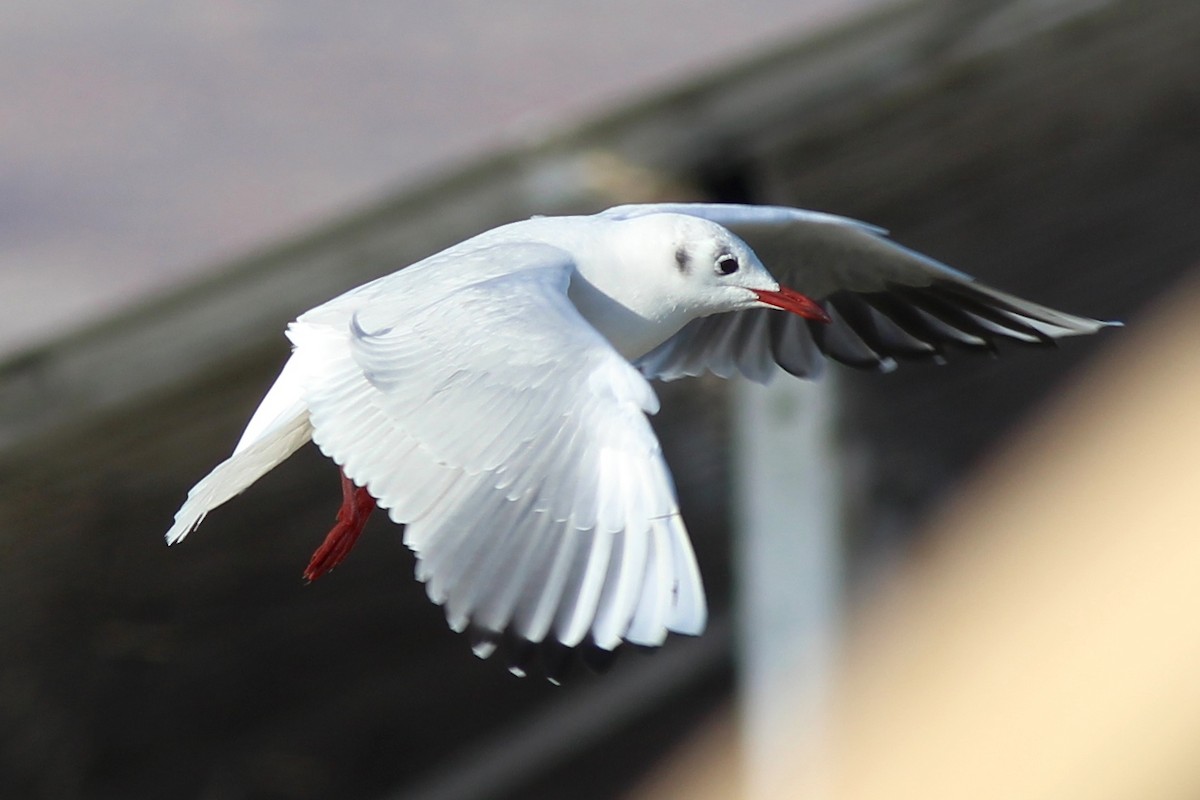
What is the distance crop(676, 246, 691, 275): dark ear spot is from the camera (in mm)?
A: 1562

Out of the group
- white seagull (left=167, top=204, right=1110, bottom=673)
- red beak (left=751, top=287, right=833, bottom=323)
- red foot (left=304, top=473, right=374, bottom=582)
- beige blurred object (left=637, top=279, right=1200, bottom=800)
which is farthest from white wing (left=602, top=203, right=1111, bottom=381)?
beige blurred object (left=637, top=279, right=1200, bottom=800)

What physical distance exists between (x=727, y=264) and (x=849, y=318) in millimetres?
437

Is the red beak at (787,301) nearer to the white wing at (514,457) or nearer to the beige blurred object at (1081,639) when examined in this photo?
the white wing at (514,457)

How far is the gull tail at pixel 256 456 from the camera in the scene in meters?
1.47

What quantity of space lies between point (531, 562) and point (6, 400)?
1155 millimetres

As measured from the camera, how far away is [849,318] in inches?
77.8

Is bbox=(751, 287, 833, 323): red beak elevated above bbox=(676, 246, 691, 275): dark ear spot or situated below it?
below

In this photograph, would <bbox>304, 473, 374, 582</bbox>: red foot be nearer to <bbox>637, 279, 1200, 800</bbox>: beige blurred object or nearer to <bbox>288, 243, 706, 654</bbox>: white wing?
<bbox>288, 243, 706, 654</bbox>: white wing

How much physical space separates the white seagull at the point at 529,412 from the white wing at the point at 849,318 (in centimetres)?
4

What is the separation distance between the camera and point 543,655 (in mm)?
1120

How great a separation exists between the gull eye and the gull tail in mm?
426

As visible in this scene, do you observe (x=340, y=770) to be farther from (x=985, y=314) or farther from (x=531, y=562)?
(x=531, y=562)

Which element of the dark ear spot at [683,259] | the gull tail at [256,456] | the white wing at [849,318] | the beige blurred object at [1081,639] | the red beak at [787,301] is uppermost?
the beige blurred object at [1081,639]

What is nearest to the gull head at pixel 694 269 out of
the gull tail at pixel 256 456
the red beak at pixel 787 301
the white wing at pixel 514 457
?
the red beak at pixel 787 301
